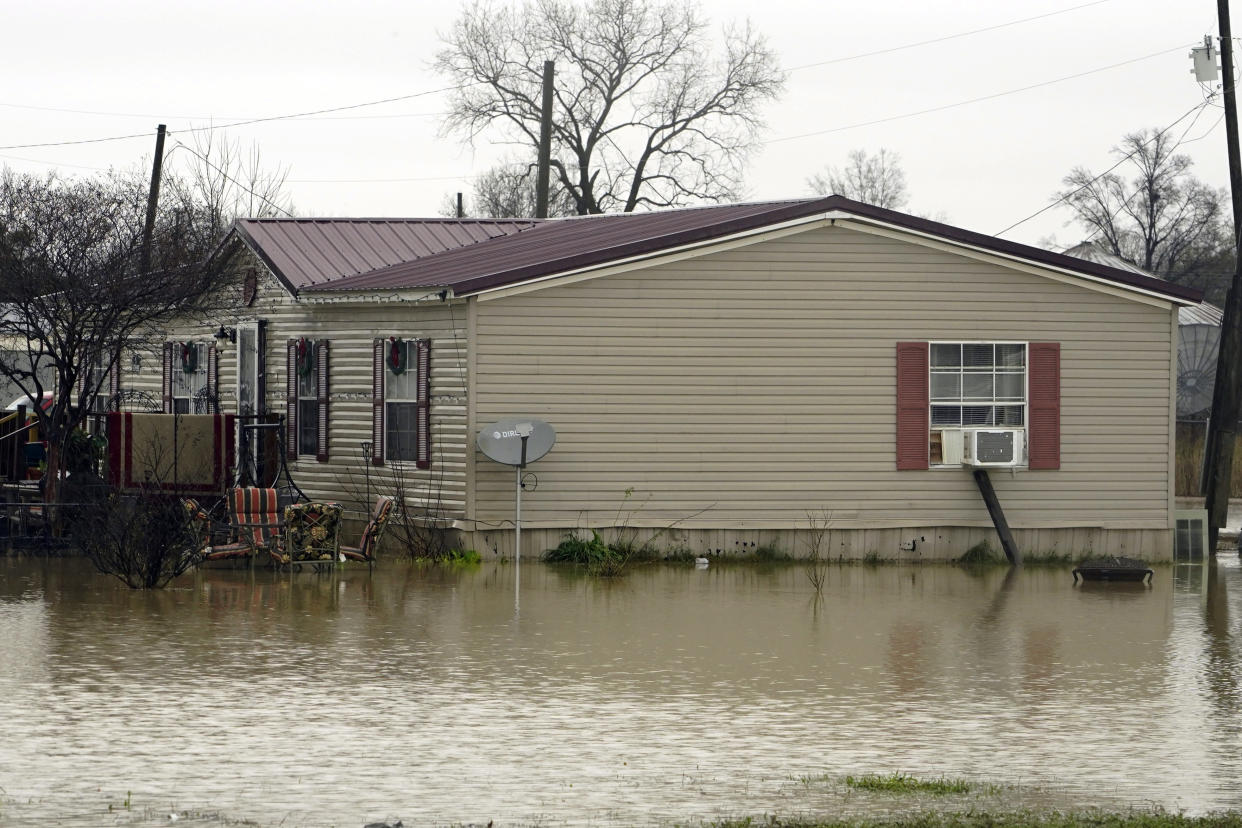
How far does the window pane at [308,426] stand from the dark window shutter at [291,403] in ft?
0.20

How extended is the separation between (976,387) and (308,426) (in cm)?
827

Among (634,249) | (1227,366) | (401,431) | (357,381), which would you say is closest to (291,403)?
(357,381)

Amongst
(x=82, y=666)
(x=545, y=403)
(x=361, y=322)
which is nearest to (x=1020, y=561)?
(x=545, y=403)

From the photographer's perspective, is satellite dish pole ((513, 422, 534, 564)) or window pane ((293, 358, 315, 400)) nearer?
satellite dish pole ((513, 422, 534, 564))

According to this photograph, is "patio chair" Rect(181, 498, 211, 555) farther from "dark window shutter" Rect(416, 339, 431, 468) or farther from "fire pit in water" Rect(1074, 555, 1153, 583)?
"fire pit in water" Rect(1074, 555, 1153, 583)

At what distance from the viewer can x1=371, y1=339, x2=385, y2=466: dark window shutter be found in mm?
22312

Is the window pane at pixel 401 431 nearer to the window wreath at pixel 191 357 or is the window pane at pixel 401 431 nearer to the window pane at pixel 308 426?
the window pane at pixel 308 426

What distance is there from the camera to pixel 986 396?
22.1 metres

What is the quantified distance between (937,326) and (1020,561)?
Result: 2.87m

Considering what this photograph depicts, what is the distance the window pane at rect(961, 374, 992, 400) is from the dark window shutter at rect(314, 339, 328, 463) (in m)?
7.69

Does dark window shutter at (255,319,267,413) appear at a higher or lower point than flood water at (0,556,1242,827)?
higher

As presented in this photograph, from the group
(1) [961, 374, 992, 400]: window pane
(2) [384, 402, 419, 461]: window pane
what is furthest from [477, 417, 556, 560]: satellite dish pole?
(1) [961, 374, 992, 400]: window pane

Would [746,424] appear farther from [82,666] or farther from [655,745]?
[655,745]

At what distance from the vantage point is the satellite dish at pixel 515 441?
20.2 metres
